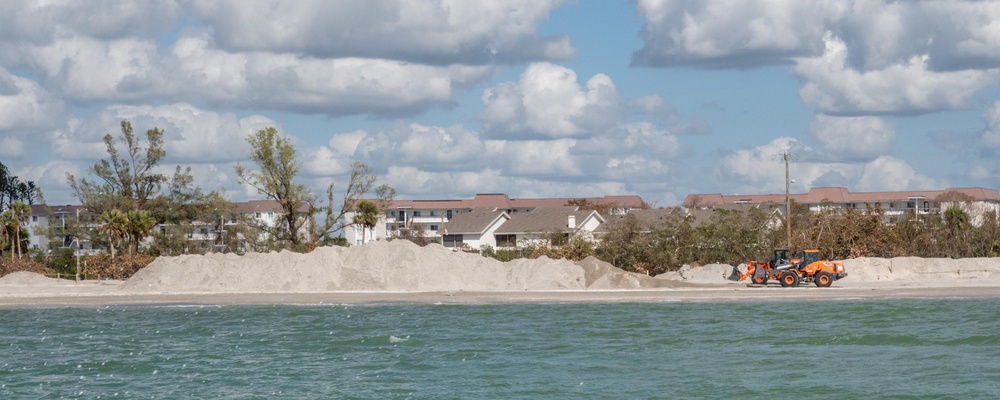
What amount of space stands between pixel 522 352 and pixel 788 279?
860 inches

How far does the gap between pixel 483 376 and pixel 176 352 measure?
10225 millimetres

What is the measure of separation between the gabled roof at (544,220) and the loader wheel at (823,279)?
37.5 metres

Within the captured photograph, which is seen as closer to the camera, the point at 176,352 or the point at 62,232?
the point at 176,352

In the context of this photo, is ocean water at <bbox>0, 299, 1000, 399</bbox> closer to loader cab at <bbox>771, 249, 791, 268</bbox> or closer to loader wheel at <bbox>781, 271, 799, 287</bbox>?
loader wheel at <bbox>781, 271, 799, 287</bbox>

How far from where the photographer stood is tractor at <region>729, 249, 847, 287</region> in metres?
48.1

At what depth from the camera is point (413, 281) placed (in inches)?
2101

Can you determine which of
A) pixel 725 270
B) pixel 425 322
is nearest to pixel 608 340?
pixel 425 322

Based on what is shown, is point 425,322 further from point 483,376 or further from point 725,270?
point 725,270

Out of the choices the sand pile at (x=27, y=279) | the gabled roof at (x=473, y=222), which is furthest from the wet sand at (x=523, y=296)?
the gabled roof at (x=473, y=222)

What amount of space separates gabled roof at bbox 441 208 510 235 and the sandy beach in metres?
38.8

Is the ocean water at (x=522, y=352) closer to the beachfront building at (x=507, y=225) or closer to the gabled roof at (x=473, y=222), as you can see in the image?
the beachfront building at (x=507, y=225)

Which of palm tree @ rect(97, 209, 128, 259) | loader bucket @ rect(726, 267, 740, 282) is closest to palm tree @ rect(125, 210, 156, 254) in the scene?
palm tree @ rect(97, 209, 128, 259)

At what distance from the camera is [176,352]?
101 ft

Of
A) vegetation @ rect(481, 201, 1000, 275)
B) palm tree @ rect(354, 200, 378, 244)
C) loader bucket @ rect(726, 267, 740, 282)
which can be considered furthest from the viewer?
palm tree @ rect(354, 200, 378, 244)
